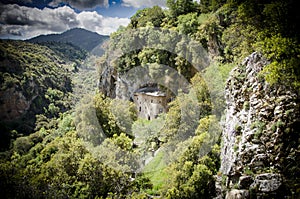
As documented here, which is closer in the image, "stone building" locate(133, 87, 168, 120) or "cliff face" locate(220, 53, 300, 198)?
"cliff face" locate(220, 53, 300, 198)

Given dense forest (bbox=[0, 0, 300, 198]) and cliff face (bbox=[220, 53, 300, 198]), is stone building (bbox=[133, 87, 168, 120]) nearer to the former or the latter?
dense forest (bbox=[0, 0, 300, 198])

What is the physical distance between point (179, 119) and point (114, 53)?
846 inches

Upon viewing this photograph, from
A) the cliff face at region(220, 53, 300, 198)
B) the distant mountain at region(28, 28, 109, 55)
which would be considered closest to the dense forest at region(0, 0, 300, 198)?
the cliff face at region(220, 53, 300, 198)

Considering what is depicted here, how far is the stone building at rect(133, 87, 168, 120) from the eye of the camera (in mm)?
33156

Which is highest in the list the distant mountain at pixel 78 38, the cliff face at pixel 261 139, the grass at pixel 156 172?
the distant mountain at pixel 78 38

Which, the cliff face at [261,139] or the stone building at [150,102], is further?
the stone building at [150,102]

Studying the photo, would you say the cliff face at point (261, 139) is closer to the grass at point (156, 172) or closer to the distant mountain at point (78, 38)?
the grass at point (156, 172)

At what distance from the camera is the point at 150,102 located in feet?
112

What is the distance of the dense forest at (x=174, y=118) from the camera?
1162 centimetres

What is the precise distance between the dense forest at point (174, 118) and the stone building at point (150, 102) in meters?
1.32

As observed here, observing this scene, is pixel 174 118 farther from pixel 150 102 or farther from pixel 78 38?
pixel 78 38

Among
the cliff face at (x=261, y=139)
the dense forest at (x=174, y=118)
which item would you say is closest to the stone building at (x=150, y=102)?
the dense forest at (x=174, y=118)

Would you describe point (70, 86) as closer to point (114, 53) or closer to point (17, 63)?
point (17, 63)

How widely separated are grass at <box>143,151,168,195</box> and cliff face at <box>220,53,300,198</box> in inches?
359
